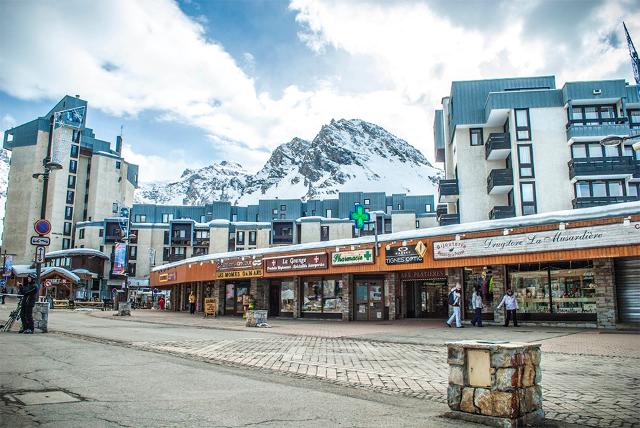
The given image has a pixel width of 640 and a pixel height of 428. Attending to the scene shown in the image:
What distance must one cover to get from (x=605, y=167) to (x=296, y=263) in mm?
26380

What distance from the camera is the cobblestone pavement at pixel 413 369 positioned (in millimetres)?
6535

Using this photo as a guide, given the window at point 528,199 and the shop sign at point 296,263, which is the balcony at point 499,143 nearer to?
the window at point 528,199

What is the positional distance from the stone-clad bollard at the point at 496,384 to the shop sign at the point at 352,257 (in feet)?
62.8

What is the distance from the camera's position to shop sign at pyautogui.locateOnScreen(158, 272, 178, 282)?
41675 millimetres

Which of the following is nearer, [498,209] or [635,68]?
[635,68]

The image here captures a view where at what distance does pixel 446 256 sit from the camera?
2194 cm

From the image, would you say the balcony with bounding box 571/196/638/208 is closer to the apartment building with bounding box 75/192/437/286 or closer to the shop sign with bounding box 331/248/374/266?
the shop sign with bounding box 331/248/374/266

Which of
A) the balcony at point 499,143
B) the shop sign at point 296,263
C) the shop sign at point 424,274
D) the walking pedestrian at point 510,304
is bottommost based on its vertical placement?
the walking pedestrian at point 510,304


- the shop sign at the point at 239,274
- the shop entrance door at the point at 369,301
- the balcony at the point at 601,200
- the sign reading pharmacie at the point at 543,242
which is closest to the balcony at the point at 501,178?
the balcony at the point at 601,200

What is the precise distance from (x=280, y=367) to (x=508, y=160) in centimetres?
3701

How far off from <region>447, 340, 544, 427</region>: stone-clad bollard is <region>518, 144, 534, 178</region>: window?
38.0 metres

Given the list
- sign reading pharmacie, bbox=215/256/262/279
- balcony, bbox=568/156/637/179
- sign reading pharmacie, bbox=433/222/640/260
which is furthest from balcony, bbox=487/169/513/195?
sign reading pharmacie, bbox=215/256/262/279

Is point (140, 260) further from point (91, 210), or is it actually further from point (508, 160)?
point (508, 160)

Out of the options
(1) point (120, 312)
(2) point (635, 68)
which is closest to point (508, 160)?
(2) point (635, 68)
